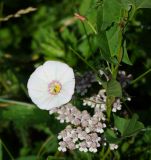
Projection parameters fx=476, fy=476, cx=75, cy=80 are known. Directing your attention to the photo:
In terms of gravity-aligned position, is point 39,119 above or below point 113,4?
below

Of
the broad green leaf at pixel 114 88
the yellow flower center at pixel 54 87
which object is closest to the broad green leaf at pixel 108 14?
the broad green leaf at pixel 114 88

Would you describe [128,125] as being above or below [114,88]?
below

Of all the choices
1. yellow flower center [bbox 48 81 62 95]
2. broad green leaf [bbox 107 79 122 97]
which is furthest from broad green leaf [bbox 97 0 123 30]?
yellow flower center [bbox 48 81 62 95]

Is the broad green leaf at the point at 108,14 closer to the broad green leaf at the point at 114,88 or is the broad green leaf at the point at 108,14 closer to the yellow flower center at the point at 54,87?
the broad green leaf at the point at 114,88

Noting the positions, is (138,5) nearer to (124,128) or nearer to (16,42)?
(124,128)

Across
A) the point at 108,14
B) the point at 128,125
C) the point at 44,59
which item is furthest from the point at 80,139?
the point at 44,59

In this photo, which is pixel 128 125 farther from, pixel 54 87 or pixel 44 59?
pixel 44 59

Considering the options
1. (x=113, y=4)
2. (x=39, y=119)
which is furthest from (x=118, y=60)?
(x=39, y=119)
